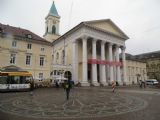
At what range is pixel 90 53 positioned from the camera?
55.0 m

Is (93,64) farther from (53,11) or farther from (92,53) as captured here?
(53,11)

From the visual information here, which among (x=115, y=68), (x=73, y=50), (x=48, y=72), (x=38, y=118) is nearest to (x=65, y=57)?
(x=73, y=50)

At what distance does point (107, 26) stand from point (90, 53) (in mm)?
10783

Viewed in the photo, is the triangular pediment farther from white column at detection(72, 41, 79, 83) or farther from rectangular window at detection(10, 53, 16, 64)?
rectangular window at detection(10, 53, 16, 64)

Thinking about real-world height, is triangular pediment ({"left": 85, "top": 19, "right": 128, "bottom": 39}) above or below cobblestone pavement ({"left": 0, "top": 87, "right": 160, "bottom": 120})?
above

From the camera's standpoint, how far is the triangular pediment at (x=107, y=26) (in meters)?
49.1

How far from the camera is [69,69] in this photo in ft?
162

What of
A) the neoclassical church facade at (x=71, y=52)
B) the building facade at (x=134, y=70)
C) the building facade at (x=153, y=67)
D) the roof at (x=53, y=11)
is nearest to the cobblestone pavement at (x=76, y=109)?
the neoclassical church facade at (x=71, y=52)

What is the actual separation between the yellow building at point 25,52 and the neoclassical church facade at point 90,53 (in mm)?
4860

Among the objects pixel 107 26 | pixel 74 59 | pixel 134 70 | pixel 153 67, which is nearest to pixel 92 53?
pixel 74 59

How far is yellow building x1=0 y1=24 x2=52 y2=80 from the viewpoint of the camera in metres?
35.3

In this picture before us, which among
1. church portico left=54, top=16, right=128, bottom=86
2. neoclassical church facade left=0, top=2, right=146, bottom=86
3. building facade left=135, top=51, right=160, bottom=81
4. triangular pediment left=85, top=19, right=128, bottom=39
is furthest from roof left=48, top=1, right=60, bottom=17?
building facade left=135, top=51, right=160, bottom=81

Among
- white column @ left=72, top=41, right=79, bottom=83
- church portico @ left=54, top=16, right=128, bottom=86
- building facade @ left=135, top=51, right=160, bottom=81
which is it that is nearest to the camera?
church portico @ left=54, top=16, right=128, bottom=86

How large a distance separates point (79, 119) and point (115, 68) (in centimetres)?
4901
